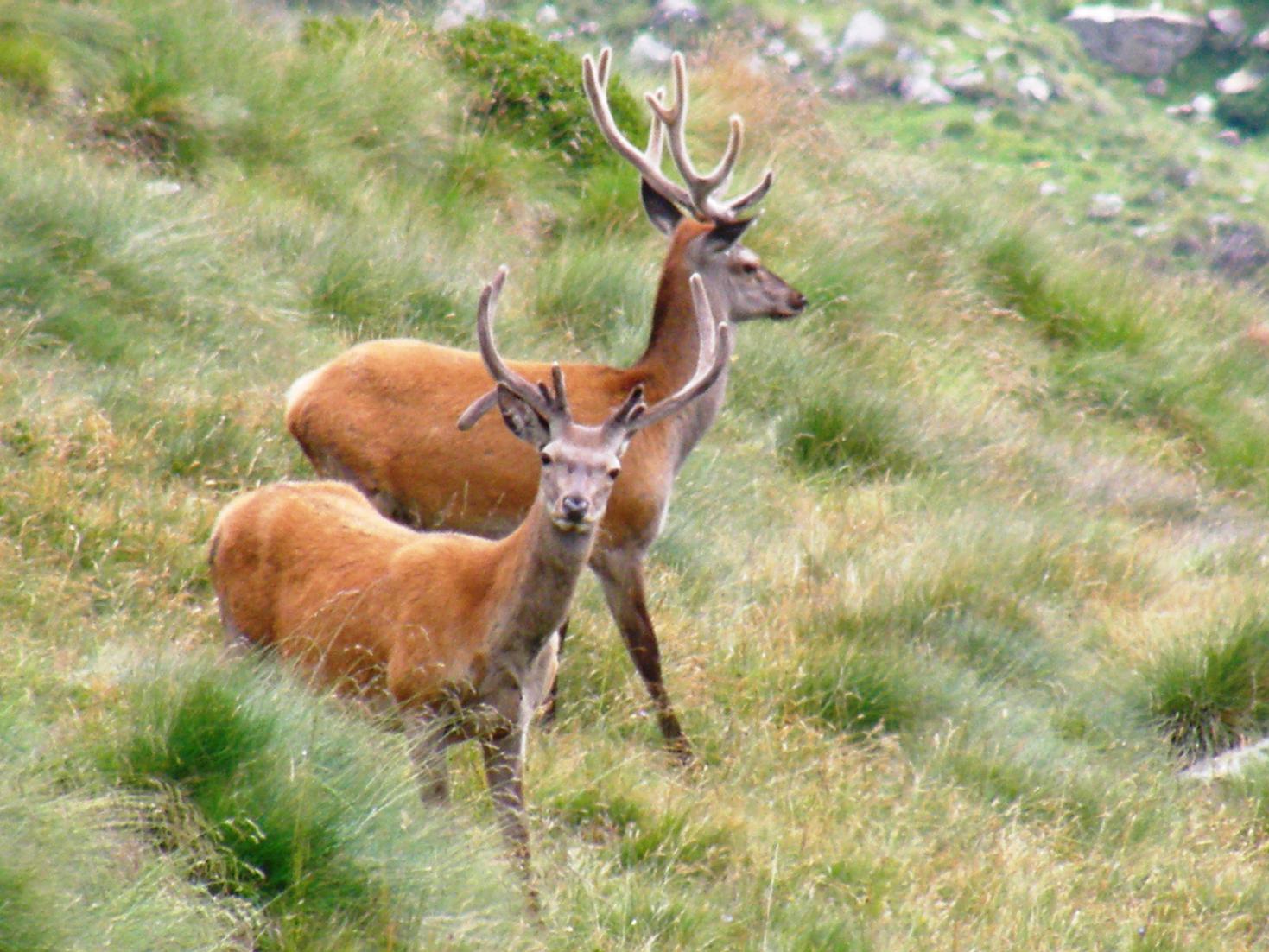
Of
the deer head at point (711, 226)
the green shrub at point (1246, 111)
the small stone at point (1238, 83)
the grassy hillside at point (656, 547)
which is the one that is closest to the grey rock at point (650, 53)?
the grassy hillside at point (656, 547)

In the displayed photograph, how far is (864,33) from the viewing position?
1501 inches

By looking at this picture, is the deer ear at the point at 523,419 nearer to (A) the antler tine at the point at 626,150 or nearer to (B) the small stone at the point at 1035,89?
(A) the antler tine at the point at 626,150

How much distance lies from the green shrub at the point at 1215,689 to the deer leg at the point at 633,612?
239cm

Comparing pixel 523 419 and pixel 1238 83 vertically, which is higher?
pixel 523 419

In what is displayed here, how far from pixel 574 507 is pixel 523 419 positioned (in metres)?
0.46

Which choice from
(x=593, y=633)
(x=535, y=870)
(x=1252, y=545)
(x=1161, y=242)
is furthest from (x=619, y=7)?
(x=535, y=870)

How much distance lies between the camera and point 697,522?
8.61 m

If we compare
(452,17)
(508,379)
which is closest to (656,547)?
(508,379)

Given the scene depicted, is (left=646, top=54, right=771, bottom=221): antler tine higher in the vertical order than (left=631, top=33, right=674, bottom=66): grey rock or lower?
higher

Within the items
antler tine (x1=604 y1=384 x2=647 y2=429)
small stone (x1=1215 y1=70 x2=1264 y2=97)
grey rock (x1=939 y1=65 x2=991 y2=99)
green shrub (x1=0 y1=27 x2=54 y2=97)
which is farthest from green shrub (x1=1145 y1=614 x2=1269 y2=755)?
small stone (x1=1215 y1=70 x2=1264 y2=97)

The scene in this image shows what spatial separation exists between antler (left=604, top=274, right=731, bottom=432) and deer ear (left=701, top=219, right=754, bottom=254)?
1.44m

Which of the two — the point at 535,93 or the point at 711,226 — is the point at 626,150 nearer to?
the point at 711,226

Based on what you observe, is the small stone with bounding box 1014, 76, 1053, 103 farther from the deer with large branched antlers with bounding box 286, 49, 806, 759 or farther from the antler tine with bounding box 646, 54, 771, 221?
the deer with large branched antlers with bounding box 286, 49, 806, 759

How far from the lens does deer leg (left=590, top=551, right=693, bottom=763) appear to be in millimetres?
6922
